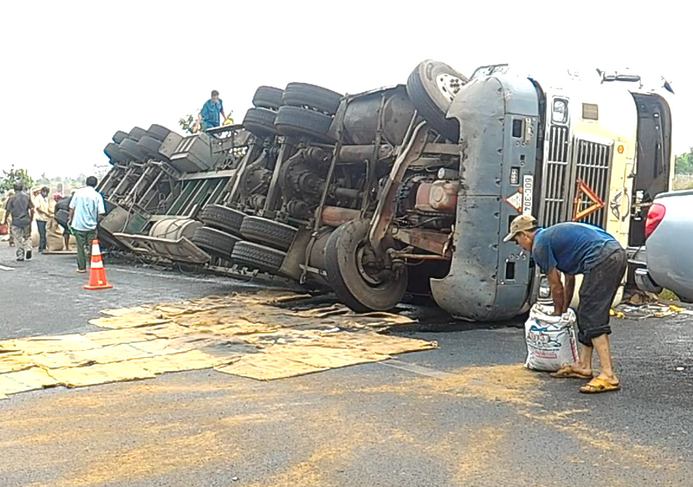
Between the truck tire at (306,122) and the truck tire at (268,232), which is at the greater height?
the truck tire at (306,122)

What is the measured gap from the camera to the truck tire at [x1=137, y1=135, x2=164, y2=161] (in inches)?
587

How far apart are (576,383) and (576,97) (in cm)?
324

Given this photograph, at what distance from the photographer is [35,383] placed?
5.41 meters

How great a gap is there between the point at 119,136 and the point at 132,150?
1205mm

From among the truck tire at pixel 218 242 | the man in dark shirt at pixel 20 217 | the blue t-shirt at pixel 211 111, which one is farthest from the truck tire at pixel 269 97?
the man in dark shirt at pixel 20 217

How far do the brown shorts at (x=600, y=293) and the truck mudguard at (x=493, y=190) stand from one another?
2.04 m

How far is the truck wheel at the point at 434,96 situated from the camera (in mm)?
7910

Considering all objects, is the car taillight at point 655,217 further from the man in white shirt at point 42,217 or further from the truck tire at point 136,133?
the man in white shirt at point 42,217

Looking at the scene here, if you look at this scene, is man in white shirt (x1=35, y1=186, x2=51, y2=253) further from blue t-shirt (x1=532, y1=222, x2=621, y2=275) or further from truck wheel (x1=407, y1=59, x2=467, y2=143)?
blue t-shirt (x1=532, y1=222, x2=621, y2=275)

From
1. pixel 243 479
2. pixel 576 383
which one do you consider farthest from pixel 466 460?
pixel 576 383

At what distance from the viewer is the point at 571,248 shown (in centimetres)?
540

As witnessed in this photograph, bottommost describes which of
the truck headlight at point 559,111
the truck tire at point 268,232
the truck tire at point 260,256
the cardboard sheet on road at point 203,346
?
the cardboard sheet on road at point 203,346

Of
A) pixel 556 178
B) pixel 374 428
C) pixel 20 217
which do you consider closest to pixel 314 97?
pixel 556 178

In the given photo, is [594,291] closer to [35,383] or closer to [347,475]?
[347,475]
